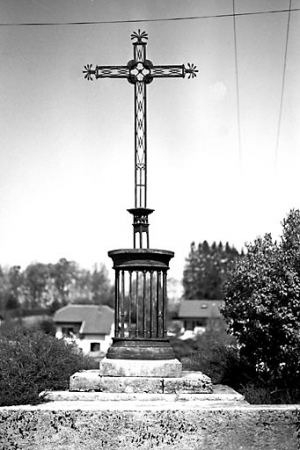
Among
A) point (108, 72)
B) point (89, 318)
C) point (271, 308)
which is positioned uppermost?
point (108, 72)

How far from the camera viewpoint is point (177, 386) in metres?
10.4

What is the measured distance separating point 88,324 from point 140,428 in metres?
49.9

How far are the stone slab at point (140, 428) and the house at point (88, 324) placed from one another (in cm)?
4724

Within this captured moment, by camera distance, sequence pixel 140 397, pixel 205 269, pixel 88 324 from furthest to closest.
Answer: pixel 205 269, pixel 88 324, pixel 140 397

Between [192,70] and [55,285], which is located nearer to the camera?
[192,70]

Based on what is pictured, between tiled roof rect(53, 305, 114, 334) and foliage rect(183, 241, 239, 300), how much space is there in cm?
1694

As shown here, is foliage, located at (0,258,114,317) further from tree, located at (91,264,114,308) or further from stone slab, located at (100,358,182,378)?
stone slab, located at (100,358,182,378)

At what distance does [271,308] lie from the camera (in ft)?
40.1

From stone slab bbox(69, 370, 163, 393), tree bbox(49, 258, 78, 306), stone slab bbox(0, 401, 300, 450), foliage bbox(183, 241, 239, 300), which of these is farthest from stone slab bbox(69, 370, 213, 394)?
tree bbox(49, 258, 78, 306)

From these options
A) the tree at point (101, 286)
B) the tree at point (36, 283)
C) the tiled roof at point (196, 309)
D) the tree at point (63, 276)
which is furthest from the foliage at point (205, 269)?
the tree at point (36, 283)

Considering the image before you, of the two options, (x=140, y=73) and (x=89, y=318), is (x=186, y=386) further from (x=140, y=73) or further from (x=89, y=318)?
(x=89, y=318)

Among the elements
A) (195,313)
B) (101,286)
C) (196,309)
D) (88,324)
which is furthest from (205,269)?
(88,324)

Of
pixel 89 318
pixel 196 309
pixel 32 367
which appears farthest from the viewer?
pixel 196 309

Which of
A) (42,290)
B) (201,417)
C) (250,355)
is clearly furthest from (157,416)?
(42,290)
